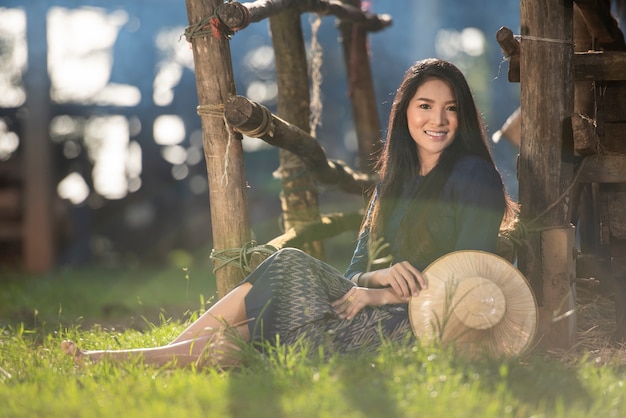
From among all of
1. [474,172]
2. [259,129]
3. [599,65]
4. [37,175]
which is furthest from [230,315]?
[37,175]

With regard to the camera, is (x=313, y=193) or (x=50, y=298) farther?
(x=50, y=298)

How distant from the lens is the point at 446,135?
416 centimetres

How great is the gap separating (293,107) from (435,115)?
2229 mm

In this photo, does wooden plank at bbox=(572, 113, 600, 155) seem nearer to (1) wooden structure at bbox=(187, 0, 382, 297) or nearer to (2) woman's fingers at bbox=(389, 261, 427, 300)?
(2) woman's fingers at bbox=(389, 261, 427, 300)

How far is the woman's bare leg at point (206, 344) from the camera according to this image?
3762 millimetres

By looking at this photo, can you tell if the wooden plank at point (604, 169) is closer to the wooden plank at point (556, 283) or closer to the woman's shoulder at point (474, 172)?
the wooden plank at point (556, 283)

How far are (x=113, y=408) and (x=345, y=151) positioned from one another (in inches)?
339

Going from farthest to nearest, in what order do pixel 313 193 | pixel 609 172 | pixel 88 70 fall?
1. pixel 88 70
2. pixel 313 193
3. pixel 609 172

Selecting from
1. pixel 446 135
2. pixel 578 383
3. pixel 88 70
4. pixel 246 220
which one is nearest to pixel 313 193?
pixel 246 220

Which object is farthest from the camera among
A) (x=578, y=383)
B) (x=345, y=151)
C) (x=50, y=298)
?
(x=345, y=151)

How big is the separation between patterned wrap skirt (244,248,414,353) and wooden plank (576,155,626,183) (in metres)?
1.30

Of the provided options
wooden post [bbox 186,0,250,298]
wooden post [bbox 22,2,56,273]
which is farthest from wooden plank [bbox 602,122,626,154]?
wooden post [bbox 22,2,56,273]

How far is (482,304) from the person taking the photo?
3.75 meters

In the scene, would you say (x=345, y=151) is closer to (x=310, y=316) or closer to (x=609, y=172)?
(x=609, y=172)
